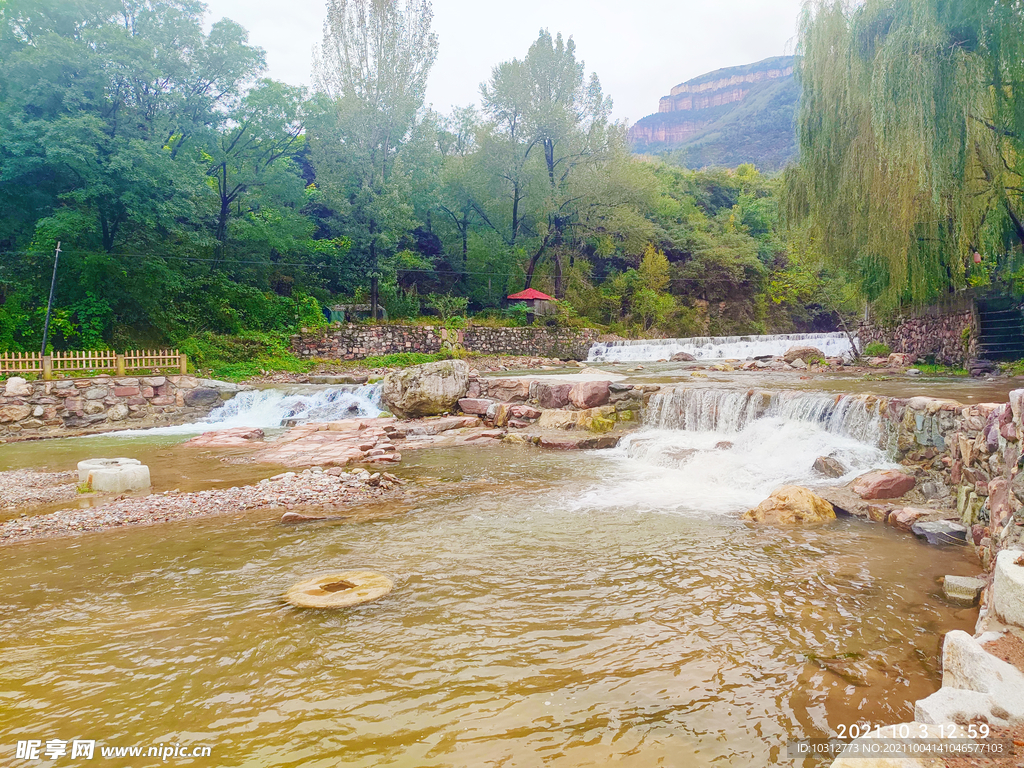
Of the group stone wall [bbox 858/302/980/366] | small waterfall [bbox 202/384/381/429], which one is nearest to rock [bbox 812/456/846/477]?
stone wall [bbox 858/302/980/366]

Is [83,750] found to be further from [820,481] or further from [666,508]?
[820,481]

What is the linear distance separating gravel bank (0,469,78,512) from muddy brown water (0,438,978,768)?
206 centimetres

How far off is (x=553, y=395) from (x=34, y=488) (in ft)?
29.6

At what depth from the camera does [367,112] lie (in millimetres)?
23859

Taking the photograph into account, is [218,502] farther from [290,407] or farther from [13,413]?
[13,413]

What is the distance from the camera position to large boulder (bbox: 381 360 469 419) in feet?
42.2

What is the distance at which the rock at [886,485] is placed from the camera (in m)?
6.27

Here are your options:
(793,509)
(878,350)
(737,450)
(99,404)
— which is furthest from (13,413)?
(878,350)

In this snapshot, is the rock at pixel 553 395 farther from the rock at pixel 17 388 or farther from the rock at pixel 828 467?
the rock at pixel 17 388

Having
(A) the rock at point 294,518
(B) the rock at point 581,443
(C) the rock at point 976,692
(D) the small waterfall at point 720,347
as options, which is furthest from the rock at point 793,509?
(D) the small waterfall at point 720,347

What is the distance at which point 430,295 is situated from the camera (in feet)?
92.3

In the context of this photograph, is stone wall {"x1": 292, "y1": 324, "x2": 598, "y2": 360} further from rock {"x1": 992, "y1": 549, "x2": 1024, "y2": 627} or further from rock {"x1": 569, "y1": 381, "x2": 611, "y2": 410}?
rock {"x1": 992, "y1": 549, "x2": 1024, "y2": 627}

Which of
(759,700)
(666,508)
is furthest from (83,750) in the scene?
(666,508)

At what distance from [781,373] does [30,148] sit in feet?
70.4
